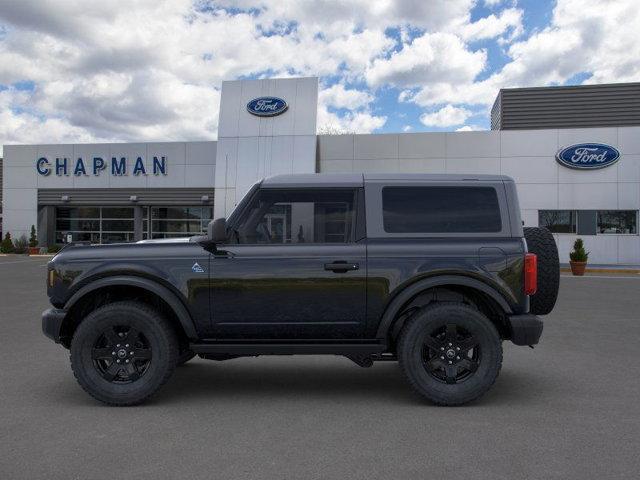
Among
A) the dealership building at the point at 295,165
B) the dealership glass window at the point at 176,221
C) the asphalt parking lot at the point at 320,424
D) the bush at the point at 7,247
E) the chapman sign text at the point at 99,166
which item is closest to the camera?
the asphalt parking lot at the point at 320,424

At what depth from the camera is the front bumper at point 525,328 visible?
4781 millimetres

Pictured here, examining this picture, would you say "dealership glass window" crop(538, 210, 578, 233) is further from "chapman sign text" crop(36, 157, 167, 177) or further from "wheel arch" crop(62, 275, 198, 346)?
"wheel arch" crop(62, 275, 198, 346)

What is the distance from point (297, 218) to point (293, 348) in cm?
113

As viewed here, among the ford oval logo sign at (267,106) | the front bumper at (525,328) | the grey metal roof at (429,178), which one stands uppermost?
the ford oval logo sign at (267,106)

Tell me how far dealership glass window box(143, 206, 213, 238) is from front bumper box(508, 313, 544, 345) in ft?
91.6

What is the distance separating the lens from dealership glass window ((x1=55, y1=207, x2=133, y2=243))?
33.1 metres

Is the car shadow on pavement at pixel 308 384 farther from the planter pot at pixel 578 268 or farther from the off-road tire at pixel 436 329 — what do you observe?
the planter pot at pixel 578 268

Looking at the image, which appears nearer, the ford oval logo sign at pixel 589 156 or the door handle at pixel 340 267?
the door handle at pixel 340 267

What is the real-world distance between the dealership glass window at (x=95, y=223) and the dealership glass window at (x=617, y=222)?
2477 cm

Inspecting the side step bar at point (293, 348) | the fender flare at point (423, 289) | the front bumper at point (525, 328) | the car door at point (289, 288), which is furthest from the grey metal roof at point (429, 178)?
the side step bar at point (293, 348)

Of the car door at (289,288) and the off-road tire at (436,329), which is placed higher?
the car door at (289,288)

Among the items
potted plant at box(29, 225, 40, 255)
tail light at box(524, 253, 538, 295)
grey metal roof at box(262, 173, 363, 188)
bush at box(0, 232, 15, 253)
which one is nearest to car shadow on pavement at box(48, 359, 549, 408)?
tail light at box(524, 253, 538, 295)

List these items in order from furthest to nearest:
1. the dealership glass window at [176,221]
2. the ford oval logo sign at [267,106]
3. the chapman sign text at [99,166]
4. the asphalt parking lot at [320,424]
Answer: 1. the dealership glass window at [176,221]
2. the chapman sign text at [99,166]
3. the ford oval logo sign at [267,106]
4. the asphalt parking lot at [320,424]

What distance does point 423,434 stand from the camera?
13.6 feet
